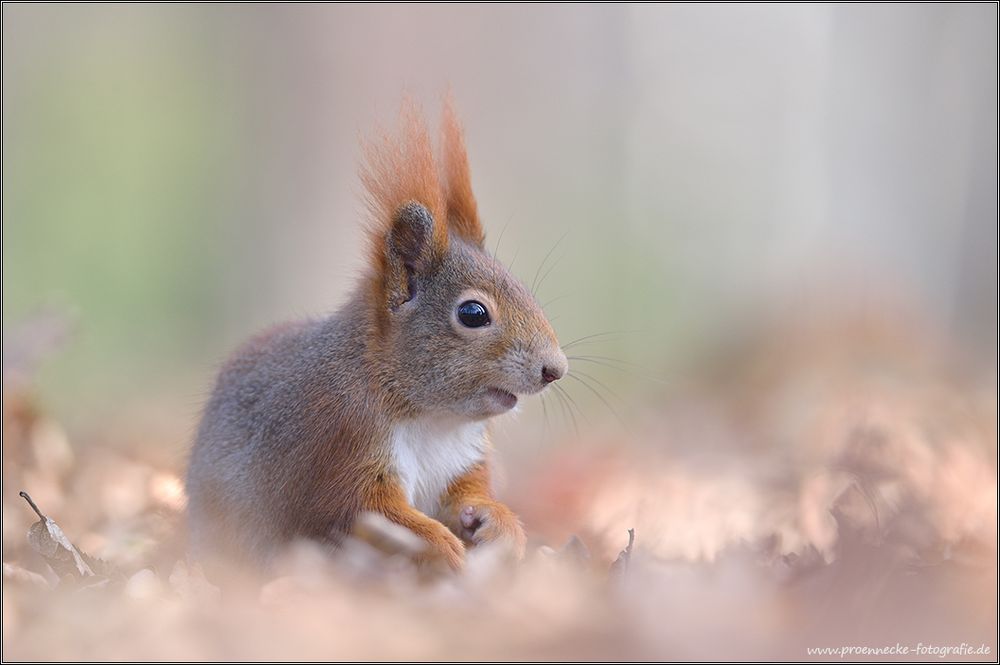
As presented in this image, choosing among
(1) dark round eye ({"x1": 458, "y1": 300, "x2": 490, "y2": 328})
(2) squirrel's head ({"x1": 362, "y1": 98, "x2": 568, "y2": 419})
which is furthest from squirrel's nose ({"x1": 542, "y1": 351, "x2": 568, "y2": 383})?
(1) dark round eye ({"x1": 458, "y1": 300, "x2": 490, "y2": 328})

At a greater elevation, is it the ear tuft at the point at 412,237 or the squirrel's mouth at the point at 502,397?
the ear tuft at the point at 412,237

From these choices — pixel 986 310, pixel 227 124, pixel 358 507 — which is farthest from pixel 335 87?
pixel 358 507

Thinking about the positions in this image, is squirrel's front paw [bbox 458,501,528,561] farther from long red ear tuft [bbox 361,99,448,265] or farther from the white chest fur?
long red ear tuft [bbox 361,99,448,265]

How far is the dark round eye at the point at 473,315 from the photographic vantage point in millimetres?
1819

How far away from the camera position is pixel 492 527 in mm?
1818

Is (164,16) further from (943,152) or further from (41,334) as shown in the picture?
(943,152)

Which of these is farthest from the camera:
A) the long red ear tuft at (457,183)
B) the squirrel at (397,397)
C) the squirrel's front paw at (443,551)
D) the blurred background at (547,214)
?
the blurred background at (547,214)

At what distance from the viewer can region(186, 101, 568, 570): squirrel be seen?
1.77 meters

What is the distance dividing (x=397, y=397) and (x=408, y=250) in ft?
0.92

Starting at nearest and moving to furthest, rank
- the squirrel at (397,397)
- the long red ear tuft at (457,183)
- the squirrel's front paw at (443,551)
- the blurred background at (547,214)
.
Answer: the squirrel's front paw at (443,551) < the squirrel at (397,397) < the long red ear tuft at (457,183) < the blurred background at (547,214)

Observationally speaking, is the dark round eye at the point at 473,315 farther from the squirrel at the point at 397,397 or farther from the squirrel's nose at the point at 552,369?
the squirrel's nose at the point at 552,369

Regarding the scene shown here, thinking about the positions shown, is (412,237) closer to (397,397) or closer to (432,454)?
(397,397)

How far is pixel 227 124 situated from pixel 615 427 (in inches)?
118

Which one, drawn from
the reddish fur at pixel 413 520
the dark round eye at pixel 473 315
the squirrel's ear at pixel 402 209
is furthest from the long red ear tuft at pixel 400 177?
the reddish fur at pixel 413 520
